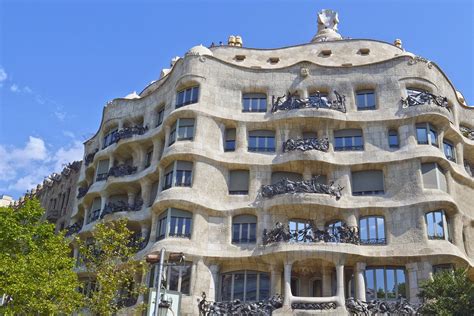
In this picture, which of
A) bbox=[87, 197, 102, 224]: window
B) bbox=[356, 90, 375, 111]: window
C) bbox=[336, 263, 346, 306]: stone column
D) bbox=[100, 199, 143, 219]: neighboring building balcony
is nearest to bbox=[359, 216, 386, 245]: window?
bbox=[336, 263, 346, 306]: stone column

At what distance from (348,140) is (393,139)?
2.60 metres

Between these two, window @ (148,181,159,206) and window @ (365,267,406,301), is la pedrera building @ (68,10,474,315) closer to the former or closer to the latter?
window @ (365,267,406,301)

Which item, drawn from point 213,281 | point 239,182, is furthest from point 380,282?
point 239,182

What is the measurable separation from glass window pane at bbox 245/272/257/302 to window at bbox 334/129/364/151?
29.6 feet

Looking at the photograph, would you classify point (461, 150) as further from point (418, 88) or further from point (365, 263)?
point (365, 263)

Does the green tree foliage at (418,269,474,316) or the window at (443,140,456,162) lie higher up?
the window at (443,140,456,162)

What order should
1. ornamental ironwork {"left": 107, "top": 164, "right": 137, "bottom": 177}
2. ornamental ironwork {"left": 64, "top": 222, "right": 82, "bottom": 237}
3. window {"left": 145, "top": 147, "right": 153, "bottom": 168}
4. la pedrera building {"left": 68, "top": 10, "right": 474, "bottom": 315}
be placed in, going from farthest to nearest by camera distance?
ornamental ironwork {"left": 64, "top": 222, "right": 82, "bottom": 237}, window {"left": 145, "top": 147, "right": 153, "bottom": 168}, ornamental ironwork {"left": 107, "top": 164, "right": 137, "bottom": 177}, la pedrera building {"left": 68, "top": 10, "right": 474, "bottom": 315}

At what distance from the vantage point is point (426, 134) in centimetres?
3241

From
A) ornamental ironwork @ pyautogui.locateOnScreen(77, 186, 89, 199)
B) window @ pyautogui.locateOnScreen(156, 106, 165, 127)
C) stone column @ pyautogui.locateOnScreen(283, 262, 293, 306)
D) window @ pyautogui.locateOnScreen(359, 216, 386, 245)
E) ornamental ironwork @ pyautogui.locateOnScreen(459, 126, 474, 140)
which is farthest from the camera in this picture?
ornamental ironwork @ pyautogui.locateOnScreen(77, 186, 89, 199)

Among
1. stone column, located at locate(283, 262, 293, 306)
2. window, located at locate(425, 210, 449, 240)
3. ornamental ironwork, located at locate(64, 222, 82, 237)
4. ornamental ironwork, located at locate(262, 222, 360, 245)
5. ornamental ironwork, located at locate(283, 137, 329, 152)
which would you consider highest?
ornamental ironwork, located at locate(283, 137, 329, 152)

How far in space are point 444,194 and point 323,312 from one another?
9.42 m

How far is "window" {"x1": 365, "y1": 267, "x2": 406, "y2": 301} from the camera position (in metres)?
29.1

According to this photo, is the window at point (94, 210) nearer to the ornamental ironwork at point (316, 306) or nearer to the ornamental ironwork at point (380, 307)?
the ornamental ironwork at point (316, 306)

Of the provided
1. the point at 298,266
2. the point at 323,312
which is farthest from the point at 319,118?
the point at 323,312
